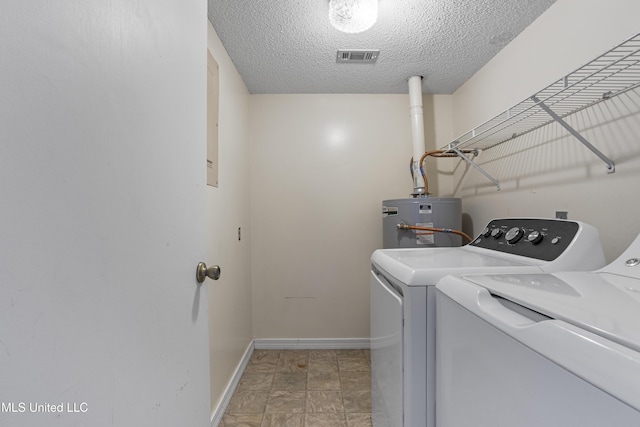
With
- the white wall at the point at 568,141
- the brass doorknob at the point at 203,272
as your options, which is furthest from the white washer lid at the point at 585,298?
the brass doorknob at the point at 203,272

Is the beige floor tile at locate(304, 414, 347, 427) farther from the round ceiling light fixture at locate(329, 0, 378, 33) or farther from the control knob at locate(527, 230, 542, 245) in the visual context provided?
the round ceiling light fixture at locate(329, 0, 378, 33)

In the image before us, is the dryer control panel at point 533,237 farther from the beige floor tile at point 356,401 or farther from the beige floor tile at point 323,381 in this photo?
the beige floor tile at point 323,381

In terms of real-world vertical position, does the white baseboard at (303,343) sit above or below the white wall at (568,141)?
below

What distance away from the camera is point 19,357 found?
36 centimetres

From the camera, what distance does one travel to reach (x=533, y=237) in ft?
3.66

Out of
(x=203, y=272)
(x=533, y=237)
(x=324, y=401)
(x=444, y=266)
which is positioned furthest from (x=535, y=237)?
(x=324, y=401)

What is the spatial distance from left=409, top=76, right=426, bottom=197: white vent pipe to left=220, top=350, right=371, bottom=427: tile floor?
1429 millimetres

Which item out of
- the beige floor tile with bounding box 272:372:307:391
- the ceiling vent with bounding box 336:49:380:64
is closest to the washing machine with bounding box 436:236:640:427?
the beige floor tile with bounding box 272:372:307:391

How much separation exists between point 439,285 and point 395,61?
1726 millimetres

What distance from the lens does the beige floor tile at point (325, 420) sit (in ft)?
5.14

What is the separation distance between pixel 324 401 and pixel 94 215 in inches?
69.8

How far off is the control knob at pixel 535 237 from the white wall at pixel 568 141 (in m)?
0.33

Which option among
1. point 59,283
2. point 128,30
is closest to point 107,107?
point 128,30

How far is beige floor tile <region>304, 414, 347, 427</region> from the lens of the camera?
5.14ft
